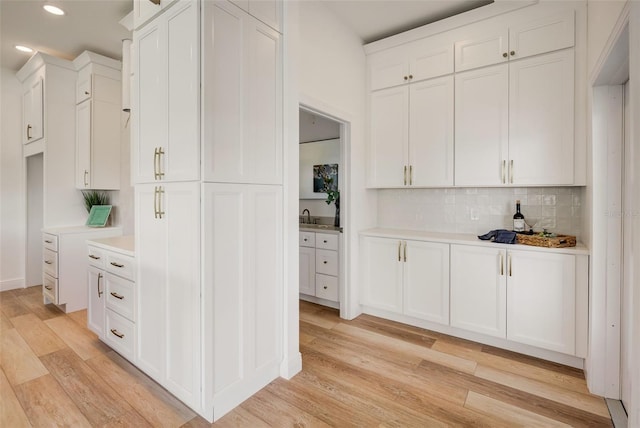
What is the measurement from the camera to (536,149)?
101 inches

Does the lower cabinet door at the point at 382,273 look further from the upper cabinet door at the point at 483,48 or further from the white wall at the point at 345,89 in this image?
the upper cabinet door at the point at 483,48

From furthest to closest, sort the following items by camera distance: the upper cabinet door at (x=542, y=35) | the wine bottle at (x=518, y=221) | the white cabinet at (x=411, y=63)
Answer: the white cabinet at (x=411, y=63)
the wine bottle at (x=518, y=221)
the upper cabinet door at (x=542, y=35)

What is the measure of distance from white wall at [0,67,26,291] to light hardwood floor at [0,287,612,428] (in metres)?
1.91

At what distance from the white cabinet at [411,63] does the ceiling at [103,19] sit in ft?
0.78

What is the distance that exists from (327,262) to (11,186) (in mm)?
4329

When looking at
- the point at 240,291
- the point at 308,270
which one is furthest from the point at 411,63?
the point at 240,291

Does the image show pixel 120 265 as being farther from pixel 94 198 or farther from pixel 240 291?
pixel 94 198

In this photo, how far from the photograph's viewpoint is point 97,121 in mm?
3801

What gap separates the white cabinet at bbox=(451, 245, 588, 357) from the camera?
230 cm

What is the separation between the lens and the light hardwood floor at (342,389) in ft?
5.92

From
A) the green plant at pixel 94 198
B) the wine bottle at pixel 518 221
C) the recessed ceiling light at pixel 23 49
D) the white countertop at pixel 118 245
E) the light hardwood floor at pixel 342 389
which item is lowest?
the light hardwood floor at pixel 342 389

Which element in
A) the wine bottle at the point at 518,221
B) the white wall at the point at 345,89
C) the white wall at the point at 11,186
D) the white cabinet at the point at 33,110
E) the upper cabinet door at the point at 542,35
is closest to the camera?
the upper cabinet door at the point at 542,35

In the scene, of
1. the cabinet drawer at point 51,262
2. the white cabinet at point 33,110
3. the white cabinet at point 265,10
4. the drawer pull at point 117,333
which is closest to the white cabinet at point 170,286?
the drawer pull at point 117,333

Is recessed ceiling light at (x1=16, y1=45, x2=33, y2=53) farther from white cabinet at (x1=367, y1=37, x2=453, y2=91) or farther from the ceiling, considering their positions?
white cabinet at (x1=367, y1=37, x2=453, y2=91)
